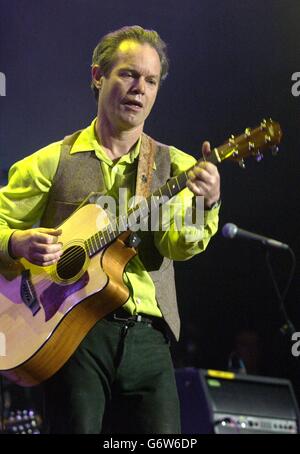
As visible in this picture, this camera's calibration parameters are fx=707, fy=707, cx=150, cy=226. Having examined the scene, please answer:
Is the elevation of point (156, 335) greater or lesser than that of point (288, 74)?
lesser

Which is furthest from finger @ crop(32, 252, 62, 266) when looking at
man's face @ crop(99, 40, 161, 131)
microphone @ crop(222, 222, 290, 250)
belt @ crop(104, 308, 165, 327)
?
microphone @ crop(222, 222, 290, 250)

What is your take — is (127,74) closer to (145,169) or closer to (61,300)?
(145,169)

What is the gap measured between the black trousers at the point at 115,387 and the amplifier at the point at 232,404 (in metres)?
1.58

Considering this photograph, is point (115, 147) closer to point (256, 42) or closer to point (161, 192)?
point (161, 192)

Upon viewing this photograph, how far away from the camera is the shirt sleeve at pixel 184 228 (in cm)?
263

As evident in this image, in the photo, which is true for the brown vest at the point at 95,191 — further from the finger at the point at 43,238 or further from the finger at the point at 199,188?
the finger at the point at 199,188

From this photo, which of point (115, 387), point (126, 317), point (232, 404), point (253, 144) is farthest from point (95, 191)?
point (232, 404)

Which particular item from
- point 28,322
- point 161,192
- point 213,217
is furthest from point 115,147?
point 28,322

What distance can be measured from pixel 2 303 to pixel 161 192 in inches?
33.3

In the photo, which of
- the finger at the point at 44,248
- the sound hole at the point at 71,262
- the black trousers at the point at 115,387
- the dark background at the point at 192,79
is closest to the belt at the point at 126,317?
the black trousers at the point at 115,387

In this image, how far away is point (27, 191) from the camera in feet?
9.48

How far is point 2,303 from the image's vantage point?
9.83 ft

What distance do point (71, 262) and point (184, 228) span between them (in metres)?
0.50

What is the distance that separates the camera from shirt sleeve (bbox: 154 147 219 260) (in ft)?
8.64
